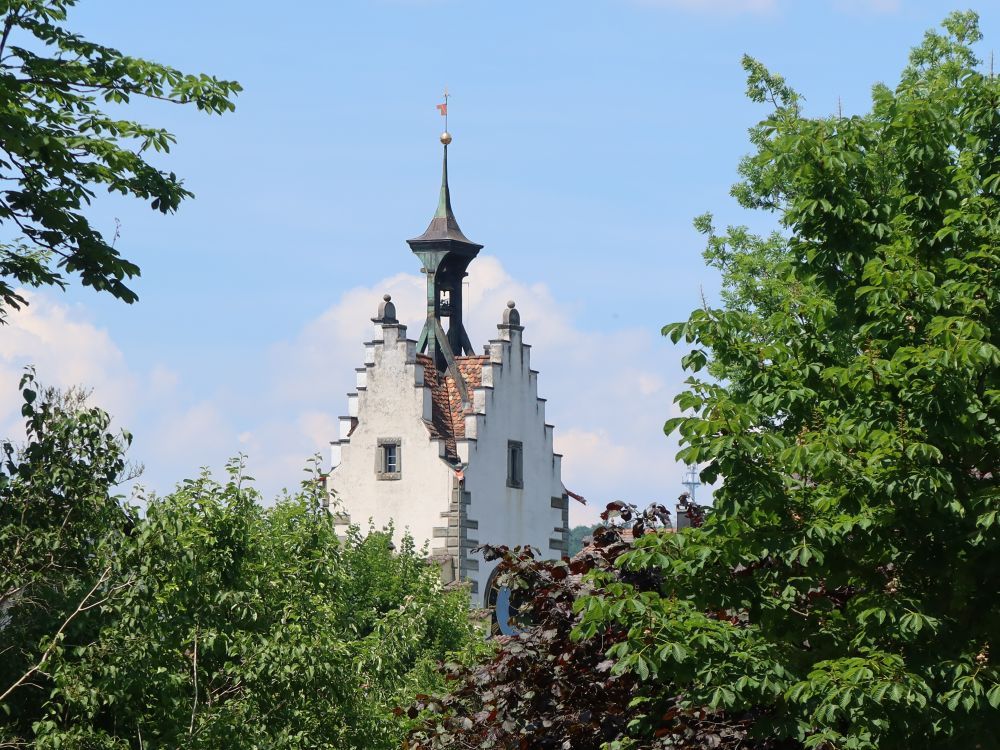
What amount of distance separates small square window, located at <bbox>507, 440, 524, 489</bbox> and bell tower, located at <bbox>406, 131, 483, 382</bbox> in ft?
8.10

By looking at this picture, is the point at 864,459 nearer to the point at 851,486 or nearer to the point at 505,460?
the point at 851,486

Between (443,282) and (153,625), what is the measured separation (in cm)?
4678

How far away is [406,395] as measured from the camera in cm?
6206

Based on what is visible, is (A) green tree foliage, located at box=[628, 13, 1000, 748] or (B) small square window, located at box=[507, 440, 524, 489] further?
(B) small square window, located at box=[507, 440, 524, 489]

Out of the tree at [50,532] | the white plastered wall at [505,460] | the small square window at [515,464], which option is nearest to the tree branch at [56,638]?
the tree at [50,532]

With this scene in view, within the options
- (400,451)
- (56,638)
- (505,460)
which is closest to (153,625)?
(56,638)

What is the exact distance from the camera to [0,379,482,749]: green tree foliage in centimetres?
1800

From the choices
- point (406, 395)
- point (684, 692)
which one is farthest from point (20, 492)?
point (406, 395)

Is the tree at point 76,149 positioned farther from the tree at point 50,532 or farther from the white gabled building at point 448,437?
the white gabled building at point 448,437

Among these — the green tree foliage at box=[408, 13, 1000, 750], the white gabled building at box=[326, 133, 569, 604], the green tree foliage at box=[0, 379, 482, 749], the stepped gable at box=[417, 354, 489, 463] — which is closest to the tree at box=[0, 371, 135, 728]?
the green tree foliage at box=[0, 379, 482, 749]

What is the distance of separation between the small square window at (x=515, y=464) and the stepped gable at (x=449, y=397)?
7.31 feet

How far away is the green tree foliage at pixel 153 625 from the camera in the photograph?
18.0m

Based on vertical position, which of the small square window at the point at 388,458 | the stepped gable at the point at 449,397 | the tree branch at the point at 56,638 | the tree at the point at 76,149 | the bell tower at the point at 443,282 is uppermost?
the bell tower at the point at 443,282

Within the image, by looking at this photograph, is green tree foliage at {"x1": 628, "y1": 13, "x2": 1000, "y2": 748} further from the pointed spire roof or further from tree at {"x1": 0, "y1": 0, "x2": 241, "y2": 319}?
the pointed spire roof
